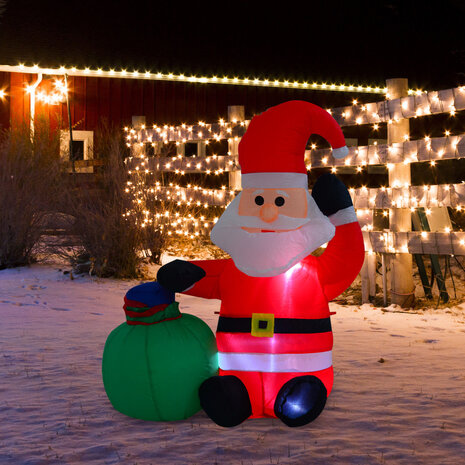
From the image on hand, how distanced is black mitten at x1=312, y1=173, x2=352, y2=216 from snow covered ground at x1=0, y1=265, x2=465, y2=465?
1.17m

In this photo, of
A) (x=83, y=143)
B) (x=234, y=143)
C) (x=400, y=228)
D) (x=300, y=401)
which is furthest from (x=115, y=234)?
(x=83, y=143)

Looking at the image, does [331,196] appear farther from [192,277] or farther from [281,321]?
[192,277]

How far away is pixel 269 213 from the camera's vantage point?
3779 mm

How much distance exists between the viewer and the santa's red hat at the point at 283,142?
3.84 meters

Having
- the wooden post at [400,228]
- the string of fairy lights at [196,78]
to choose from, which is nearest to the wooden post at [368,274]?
the wooden post at [400,228]

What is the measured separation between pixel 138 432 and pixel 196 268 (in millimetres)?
970

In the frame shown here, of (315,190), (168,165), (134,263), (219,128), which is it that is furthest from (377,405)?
(168,165)

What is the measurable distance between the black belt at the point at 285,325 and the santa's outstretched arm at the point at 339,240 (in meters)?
0.27

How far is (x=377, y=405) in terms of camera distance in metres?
4.06

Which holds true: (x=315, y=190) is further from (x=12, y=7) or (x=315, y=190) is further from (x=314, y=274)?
(x=12, y=7)

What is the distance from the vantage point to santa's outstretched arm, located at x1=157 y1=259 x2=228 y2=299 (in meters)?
3.88

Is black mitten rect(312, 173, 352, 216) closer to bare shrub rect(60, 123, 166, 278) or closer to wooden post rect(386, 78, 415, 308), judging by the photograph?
wooden post rect(386, 78, 415, 308)

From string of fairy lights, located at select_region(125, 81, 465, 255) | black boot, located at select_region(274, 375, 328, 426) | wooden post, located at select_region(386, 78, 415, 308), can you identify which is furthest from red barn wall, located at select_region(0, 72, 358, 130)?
black boot, located at select_region(274, 375, 328, 426)

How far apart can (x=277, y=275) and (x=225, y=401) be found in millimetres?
732
